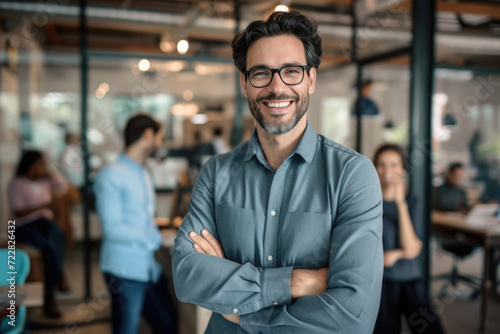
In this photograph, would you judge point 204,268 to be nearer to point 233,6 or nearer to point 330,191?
point 330,191

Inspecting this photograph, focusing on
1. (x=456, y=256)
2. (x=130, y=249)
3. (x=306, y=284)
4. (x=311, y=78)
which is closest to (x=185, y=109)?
(x=130, y=249)

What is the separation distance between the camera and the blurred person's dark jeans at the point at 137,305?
250 centimetres

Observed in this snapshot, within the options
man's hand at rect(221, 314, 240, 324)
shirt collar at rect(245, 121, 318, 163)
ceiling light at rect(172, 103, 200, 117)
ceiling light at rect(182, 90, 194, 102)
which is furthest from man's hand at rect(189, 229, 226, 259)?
ceiling light at rect(182, 90, 194, 102)

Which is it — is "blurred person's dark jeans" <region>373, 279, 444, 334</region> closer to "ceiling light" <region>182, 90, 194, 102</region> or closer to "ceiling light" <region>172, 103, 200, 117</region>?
"ceiling light" <region>172, 103, 200, 117</region>

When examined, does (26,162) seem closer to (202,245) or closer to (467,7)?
(202,245)

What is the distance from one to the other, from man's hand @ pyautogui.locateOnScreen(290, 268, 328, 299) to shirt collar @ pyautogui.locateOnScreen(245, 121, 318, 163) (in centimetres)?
38

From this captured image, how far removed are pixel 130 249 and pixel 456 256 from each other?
11.2 feet

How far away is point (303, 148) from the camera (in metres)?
1.42

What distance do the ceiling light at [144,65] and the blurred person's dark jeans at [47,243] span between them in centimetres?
219

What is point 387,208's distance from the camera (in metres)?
2.79

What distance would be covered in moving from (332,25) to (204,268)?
14.7 ft

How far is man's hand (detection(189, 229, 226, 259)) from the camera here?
147 centimetres

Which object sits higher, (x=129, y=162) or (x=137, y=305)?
(x=129, y=162)

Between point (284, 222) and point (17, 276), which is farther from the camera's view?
point (17, 276)
